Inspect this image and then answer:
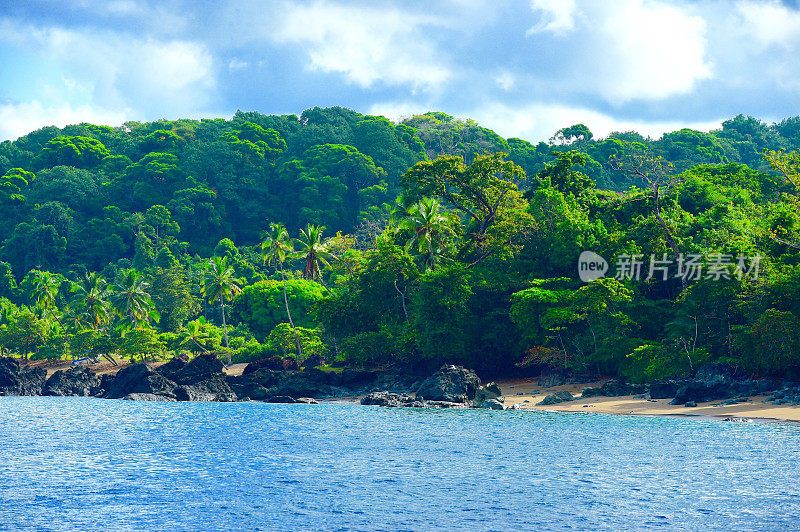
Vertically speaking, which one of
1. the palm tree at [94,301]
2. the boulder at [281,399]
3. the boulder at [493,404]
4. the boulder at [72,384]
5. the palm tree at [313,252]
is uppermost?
the palm tree at [313,252]

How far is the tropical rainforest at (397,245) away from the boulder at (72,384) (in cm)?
427

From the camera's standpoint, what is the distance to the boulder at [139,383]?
4616cm

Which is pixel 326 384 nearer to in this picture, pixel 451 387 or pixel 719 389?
pixel 451 387

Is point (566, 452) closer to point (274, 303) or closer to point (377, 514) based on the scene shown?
point (377, 514)

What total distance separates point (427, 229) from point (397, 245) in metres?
2.22

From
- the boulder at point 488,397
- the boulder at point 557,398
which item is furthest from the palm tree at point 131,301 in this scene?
the boulder at point 557,398

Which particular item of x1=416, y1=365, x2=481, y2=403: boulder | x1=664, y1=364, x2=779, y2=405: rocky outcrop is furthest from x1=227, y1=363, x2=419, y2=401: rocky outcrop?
x1=664, y1=364, x2=779, y2=405: rocky outcrop

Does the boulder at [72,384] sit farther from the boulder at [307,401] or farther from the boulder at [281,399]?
the boulder at [307,401]

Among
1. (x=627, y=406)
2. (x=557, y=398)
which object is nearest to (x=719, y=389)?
(x=627, y=406)

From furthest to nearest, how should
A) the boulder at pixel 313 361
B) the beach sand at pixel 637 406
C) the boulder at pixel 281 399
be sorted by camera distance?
the boulder at pixel 313 361
the boulder at pixel 281 399
the beach sand at pixel 637 406

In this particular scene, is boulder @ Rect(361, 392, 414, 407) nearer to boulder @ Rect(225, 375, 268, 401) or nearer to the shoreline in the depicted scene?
the shoreline

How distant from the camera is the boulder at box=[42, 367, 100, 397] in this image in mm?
51625

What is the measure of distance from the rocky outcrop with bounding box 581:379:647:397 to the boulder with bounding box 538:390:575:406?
102 cm

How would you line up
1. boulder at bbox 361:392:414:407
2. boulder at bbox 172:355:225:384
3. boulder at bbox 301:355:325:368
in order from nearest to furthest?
1. boulder at bbox 361:392:414:407
2. boulder at bbox 172:355:225:384
3. boulder at bbox 301:355:325:368
